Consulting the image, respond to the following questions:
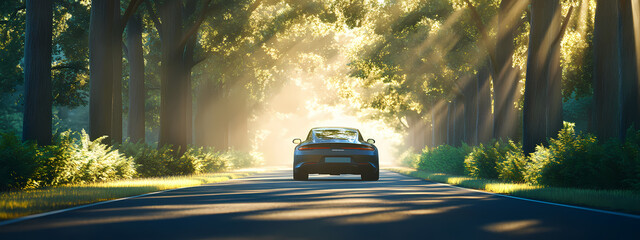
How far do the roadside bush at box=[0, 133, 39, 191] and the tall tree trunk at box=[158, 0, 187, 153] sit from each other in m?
13.1

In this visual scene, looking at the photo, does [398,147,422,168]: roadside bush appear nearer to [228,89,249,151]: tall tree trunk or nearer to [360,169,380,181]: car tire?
[228,89,249,151]: tall tree trunk

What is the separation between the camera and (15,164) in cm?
1462

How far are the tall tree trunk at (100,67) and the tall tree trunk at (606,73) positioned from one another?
13383 millimetres

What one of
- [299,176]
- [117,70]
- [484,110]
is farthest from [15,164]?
[484,110]

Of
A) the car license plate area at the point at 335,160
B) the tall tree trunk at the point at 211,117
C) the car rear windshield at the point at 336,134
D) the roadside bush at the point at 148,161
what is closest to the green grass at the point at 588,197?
the car license plate area at the point at 335,160

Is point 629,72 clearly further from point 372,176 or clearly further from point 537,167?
point 372,176

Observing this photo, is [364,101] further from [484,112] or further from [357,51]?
[484,112]

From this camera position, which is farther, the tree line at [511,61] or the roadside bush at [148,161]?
the roadside bush at [148,161]

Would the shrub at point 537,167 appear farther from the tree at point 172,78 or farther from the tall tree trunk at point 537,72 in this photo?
the tree at point 172,78

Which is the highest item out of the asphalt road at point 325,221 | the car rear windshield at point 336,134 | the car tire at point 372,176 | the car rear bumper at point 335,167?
the car rear windshield at point 336,134

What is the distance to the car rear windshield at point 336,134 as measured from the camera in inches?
793

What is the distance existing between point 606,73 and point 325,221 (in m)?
12.4

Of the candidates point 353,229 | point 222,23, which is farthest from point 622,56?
point 222,23

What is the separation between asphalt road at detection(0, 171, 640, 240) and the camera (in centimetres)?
775
